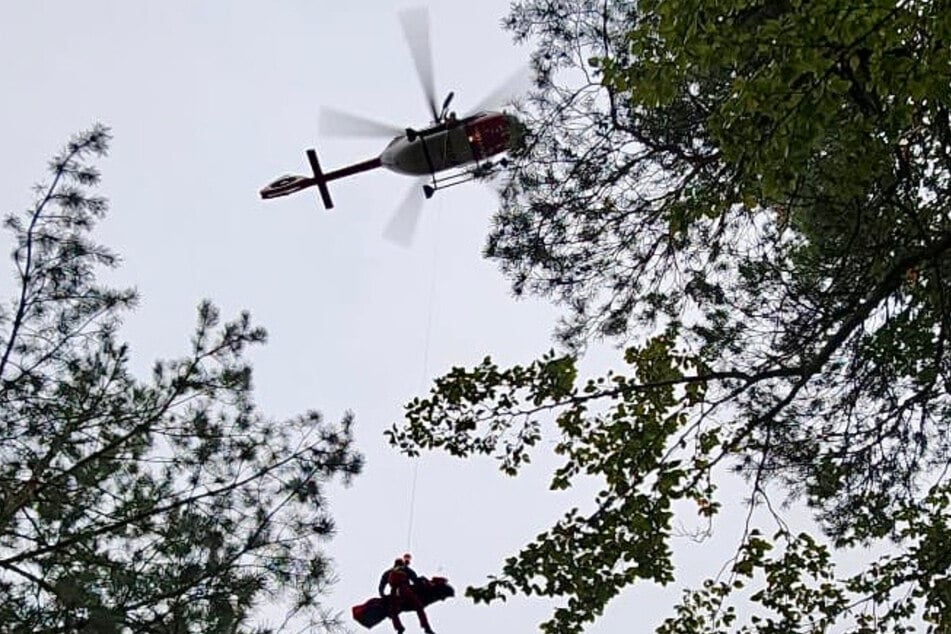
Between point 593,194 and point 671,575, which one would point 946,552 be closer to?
point 671,575

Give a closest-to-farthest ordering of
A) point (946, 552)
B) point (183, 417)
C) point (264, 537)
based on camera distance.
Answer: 1. point (946, 552)
2. point (264, 537)
3. point (183, 417)

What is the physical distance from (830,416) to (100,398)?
4.19 meters

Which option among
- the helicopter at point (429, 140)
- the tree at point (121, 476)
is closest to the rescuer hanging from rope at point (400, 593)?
the tree at point (121, 476)

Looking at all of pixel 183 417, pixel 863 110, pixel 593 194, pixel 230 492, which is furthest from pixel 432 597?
pixel 863 110

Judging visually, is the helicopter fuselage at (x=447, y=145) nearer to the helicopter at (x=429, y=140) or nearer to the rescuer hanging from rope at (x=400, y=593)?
the helicopter at (x=429, y=140)

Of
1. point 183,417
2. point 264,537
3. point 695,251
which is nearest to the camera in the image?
point 264,537

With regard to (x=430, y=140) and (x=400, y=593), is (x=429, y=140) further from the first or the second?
(x=400, y=593)

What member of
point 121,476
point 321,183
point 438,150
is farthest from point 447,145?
point 121,476

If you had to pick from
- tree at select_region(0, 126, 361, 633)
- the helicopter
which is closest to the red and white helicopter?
the helicopter

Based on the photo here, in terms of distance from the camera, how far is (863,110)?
3246 mm

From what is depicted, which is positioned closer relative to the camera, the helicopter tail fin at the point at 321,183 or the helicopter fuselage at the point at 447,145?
the helicopter fuselage at the point at 447,145

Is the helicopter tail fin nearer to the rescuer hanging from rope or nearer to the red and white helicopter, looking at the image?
the red and white helicopter

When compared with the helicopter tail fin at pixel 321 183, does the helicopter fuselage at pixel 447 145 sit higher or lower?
lower

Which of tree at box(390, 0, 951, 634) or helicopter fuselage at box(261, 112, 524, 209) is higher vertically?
helicopter fuselage at box(261, 112, 524, 209)
